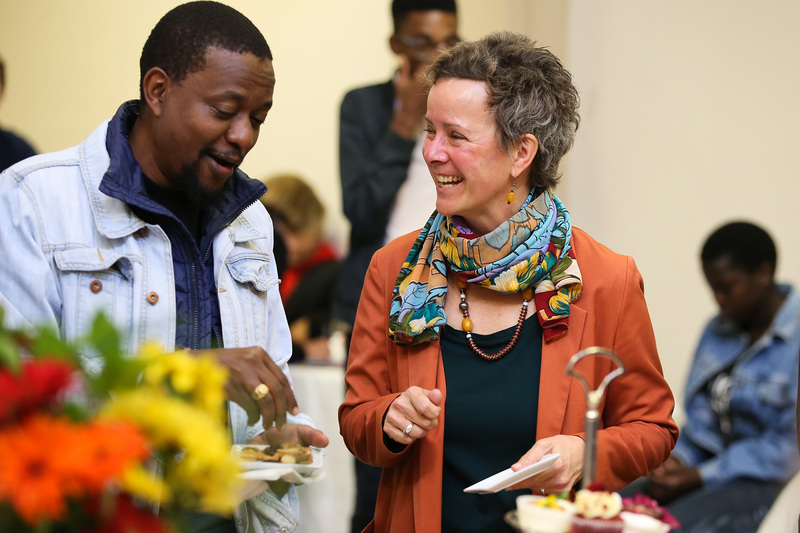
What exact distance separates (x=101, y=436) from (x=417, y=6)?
8.05ft

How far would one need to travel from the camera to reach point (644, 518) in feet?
3.28

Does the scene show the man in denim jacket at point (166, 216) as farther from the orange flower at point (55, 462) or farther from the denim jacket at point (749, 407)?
the denim jacket at point (749, 407)

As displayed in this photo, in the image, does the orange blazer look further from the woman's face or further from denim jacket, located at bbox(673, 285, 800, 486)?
denim jacket, located at bbox(673, 285, 800, 486)

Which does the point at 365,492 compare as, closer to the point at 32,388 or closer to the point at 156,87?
the point at 156,87

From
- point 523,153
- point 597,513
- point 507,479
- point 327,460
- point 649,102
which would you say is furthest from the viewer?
point 649,102

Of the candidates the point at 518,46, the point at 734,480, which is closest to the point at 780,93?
the point at 734,480

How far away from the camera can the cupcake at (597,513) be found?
959mm

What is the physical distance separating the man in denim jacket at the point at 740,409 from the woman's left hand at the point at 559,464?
1534mm

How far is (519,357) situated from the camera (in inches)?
63.2

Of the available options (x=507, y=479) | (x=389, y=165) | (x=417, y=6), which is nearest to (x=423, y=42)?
(x=417, y=6)

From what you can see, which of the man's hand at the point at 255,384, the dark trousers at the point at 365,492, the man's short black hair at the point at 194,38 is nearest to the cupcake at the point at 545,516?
the man's hand at the point at 255,384

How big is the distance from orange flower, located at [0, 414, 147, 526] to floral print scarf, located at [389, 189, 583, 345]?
0.92m

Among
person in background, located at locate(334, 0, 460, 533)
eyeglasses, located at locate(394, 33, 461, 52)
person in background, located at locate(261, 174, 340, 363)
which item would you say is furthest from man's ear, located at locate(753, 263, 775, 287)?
person in background, located at locate(261, 174, 340, 363)

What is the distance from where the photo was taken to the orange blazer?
1.53m
